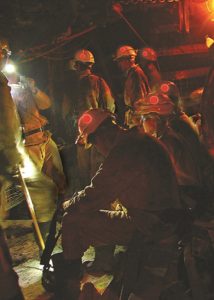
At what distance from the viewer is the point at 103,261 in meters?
4.79

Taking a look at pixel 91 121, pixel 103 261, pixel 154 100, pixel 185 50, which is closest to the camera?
pixel 91 121

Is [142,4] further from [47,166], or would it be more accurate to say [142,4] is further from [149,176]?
[149,176]

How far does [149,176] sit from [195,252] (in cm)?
84

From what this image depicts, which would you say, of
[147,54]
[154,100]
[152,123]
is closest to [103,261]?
[152,123]

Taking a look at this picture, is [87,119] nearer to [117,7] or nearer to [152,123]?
[152,123]

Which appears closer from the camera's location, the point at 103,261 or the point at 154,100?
the point at 103,261

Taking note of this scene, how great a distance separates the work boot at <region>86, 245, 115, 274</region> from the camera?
4750 mm

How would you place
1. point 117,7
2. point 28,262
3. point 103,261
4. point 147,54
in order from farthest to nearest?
point 117,7, point 147,54, point 28,262, point 103,261

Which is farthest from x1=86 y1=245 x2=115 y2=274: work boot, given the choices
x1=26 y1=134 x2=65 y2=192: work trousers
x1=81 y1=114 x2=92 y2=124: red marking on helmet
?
x1=26 y1=134 x2=65 y2=192: work trousers

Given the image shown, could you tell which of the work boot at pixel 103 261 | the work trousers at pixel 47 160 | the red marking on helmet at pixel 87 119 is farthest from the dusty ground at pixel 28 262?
the red marking on helmet at pixel 87 119

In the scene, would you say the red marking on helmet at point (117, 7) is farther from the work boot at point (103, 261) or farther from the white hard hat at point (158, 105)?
the work boot at point (103, 261)

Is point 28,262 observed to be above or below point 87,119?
below

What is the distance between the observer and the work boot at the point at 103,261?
4.75 m

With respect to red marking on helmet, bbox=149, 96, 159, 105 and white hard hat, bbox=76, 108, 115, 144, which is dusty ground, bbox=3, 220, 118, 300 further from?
red marking on helmet, bbox=149, 96, 159, 105
